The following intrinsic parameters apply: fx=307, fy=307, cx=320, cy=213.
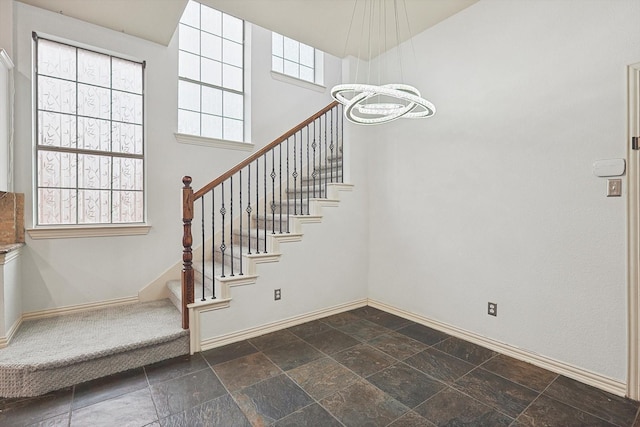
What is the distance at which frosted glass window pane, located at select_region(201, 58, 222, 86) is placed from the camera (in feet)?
12.8

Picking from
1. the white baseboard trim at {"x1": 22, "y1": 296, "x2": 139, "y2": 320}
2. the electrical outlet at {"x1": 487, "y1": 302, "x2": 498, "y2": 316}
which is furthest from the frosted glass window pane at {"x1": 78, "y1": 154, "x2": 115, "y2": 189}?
the electrical outlet at {"x1": 487, "y1": 302, "x2": 498, "y2": 316}

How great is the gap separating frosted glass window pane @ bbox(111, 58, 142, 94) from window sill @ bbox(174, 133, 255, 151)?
629 mm

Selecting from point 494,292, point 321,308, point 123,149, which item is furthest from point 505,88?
point 123,149

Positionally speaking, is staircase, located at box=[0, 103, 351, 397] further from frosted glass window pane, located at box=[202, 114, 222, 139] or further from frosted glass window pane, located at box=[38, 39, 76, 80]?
frosted glass window pane, located at box=[38, 39, 76, 80]

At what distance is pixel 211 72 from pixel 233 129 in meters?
0.75

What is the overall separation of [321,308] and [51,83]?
3501 millimetres

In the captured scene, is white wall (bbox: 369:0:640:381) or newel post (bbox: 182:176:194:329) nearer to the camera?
white wall (bbox: 369:0:640:381)

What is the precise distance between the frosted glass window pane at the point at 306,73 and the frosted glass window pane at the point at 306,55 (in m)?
0.08

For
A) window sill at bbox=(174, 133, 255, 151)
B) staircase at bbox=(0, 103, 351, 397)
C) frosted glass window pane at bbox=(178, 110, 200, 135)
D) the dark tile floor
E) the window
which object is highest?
the window

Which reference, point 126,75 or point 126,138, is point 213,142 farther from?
point 126,75

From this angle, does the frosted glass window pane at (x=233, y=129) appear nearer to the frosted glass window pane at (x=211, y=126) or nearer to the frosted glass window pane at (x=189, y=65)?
the frosted glass window pane at (x=211, y=126)

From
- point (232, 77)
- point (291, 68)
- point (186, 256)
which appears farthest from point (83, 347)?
point (291, 68)

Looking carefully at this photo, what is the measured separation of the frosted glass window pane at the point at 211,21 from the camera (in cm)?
390

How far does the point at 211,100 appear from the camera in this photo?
13.0 ft
